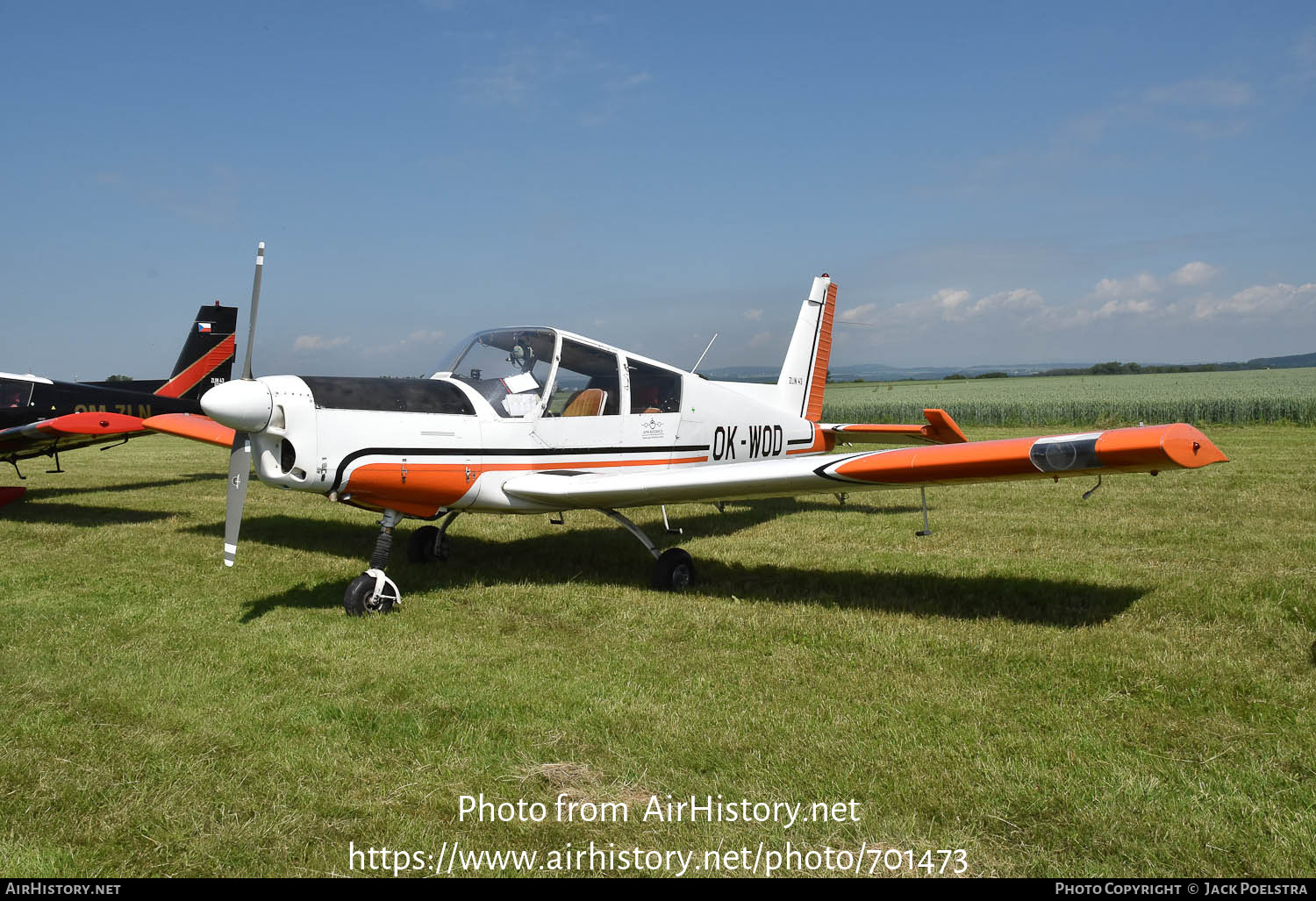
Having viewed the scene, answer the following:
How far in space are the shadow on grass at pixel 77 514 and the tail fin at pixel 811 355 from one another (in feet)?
26.4

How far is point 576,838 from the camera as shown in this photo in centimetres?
288

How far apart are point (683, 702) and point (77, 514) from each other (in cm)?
1040

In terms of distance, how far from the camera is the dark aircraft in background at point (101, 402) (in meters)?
10.9

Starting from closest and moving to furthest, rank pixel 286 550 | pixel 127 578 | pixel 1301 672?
pixel 1301 672 < pixel 127 578 < pixel 286 550

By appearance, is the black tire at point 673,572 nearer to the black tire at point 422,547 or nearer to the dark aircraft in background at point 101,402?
the black tire at point 422,547

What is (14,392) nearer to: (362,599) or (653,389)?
(362,599)

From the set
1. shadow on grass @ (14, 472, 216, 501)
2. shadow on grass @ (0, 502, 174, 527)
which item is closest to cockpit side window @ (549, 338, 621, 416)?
shadow on grass @ (0, 502, 174, 527)

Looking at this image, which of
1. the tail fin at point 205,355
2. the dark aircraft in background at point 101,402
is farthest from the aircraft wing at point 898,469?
the tail fin at point 205,355

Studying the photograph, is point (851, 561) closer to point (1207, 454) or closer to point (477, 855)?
point (1207, 454)

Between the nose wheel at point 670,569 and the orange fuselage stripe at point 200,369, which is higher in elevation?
the orange fuselage stripe at point 200,369

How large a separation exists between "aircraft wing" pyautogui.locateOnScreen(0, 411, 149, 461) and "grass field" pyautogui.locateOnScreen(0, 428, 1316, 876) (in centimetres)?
303

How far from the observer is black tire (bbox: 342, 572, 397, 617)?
574 cm
